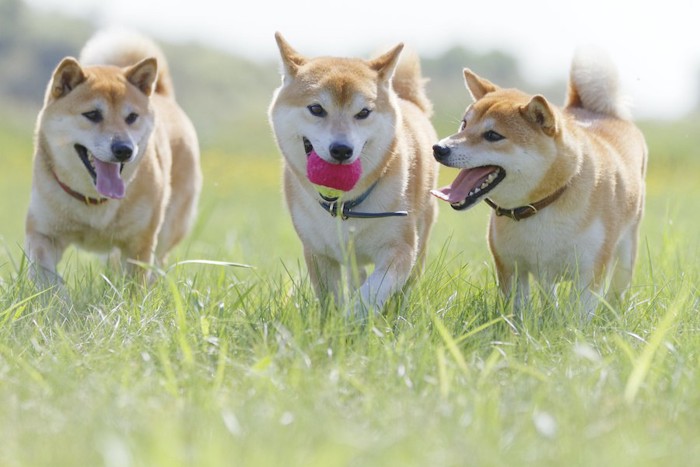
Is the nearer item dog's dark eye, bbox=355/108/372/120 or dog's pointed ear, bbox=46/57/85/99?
dog's dark eye, bbox=355/108/372/120

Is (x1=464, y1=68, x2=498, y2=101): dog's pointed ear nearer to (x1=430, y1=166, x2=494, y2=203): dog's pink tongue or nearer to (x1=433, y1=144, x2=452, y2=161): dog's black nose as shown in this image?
(x1=430, y1=166, x2=494, y2=203): dog's pink tongue

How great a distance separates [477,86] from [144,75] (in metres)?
1.95

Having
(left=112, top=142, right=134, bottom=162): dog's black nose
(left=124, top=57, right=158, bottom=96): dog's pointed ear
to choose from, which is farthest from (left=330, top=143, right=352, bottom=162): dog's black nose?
(left=124, top=57, right=158, bottom=96): dog's pointed ear

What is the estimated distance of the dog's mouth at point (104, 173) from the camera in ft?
17.0

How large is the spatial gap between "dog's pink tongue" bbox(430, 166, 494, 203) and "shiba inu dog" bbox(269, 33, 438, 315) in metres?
0.25

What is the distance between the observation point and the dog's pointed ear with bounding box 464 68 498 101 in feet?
16.7

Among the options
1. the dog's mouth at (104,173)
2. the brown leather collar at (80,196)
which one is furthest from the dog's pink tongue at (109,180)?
the brown leather collar at (80,196)

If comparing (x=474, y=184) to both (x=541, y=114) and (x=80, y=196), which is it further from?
(x=80, y=196)

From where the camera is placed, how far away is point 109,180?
5246mm

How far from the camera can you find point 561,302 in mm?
4344

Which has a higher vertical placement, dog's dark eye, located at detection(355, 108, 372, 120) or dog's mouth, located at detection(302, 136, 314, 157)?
dog's dark eye, located at detection(355, 108, 372, 120)

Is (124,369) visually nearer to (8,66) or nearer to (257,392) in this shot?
(257,392)

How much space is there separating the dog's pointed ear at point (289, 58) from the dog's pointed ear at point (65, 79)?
122 cm

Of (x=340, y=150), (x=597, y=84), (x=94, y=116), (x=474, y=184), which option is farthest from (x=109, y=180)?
(x=597, y=84)
